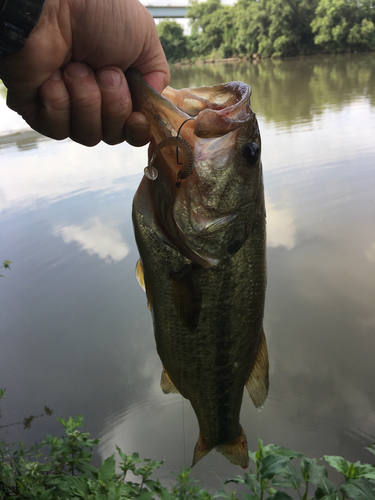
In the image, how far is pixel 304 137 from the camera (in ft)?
35.0

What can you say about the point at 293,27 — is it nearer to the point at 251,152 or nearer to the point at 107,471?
the point at 251,152

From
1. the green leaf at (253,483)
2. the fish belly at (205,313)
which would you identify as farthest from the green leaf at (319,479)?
the fish belly at (205,313)

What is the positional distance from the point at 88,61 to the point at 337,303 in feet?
13.8

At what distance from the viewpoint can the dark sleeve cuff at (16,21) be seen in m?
1.21

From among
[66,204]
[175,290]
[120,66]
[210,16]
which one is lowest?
[66,204]

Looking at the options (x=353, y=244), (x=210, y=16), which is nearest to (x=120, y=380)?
(x=353, y=244)

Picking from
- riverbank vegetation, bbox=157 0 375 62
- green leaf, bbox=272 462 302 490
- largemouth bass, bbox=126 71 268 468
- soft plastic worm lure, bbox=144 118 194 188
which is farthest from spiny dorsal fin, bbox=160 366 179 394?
riverbank vegetation, bbox=157 0 375 62

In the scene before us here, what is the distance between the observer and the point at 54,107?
1.55 meters

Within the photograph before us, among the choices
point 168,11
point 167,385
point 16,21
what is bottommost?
point 167,385

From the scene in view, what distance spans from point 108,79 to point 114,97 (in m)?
0.07

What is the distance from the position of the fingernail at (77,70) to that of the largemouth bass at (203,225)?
0.60ft

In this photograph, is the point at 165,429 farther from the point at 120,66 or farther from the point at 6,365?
the point at 120,66

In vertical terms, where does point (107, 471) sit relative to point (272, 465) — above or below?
below

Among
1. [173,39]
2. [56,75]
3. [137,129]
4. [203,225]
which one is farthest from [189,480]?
[173,39]
